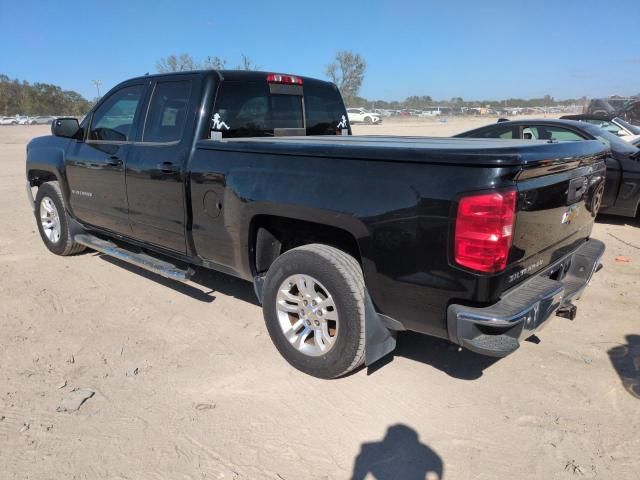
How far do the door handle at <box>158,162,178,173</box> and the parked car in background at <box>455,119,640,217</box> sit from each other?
4.33 meters

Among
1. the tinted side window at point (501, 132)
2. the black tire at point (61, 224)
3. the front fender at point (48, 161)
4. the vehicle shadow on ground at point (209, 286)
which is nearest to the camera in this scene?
the vehicle shadow on ground at point (209, 286)

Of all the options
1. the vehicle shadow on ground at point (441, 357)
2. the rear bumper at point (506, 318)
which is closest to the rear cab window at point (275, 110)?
the vehicle shadow on ground at point (441, 357)

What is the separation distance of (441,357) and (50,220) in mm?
4925

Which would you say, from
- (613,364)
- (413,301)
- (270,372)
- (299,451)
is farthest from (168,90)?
(613,364)

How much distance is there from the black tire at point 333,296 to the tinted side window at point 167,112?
4.92ft

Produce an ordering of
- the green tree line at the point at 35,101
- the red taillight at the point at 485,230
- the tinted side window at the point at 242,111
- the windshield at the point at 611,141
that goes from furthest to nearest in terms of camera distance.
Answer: the green tree line at the point at 35,101 < the windshield at the point at 611,141 < the tinted side window at the point at 242,111 < the red taillight at the point at 485,230

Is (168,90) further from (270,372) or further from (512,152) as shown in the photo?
(512,152)

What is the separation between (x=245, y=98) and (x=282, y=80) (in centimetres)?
54

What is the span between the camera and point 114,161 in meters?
4.39

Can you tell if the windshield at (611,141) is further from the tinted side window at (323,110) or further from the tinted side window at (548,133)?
the tinted side window at (323,110)

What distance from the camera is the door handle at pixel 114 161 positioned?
433cm

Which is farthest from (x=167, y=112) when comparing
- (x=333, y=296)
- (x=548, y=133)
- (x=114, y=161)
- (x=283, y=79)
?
(x=548, y=133)

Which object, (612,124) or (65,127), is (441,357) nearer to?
(65,127)

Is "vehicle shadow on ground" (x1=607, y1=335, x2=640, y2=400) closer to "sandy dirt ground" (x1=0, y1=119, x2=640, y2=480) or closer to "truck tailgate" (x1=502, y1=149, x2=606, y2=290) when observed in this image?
"sandy dirt ground" (x1=0, y1=119, x2=640, y2=480)
